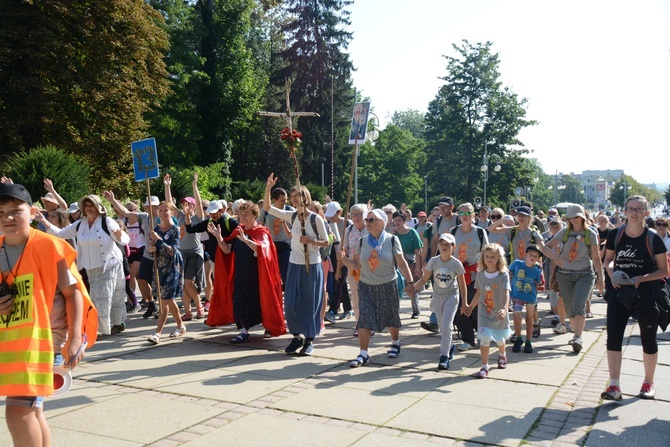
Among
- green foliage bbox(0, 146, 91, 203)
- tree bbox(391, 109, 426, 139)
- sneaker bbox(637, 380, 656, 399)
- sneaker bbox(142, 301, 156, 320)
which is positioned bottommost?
sneaker bbox(637, 380, 656, 399)

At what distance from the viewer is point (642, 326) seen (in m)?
6.15

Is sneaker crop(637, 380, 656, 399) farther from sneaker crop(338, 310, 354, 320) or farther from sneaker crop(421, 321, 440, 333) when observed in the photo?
sneaker crop(338, 310, 354, 320)

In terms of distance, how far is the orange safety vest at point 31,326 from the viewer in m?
3.50

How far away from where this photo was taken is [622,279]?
602cm

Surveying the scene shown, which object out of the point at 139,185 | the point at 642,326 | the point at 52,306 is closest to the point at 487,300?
the point at 642,326

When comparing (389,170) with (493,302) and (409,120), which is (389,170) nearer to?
(409,120)

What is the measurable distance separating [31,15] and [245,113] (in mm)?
19657

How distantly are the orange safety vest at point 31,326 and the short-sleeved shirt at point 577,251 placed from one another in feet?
22.3

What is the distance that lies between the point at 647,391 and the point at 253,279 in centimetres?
482

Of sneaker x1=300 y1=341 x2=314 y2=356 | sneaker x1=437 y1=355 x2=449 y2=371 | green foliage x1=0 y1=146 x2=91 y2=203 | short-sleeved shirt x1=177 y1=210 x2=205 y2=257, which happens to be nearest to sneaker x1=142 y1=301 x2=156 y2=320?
short-sleeved shirt x1=177 y1=210 x2=205 y2=257

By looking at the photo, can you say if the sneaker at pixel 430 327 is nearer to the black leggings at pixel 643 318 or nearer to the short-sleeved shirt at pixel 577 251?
the short-sleeved shirt at pixel 577 251

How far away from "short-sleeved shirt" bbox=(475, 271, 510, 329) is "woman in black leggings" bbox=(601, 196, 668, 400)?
1316mm

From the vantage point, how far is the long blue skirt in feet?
26.8

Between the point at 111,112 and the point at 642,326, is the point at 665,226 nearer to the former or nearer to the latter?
the point at 642,326
